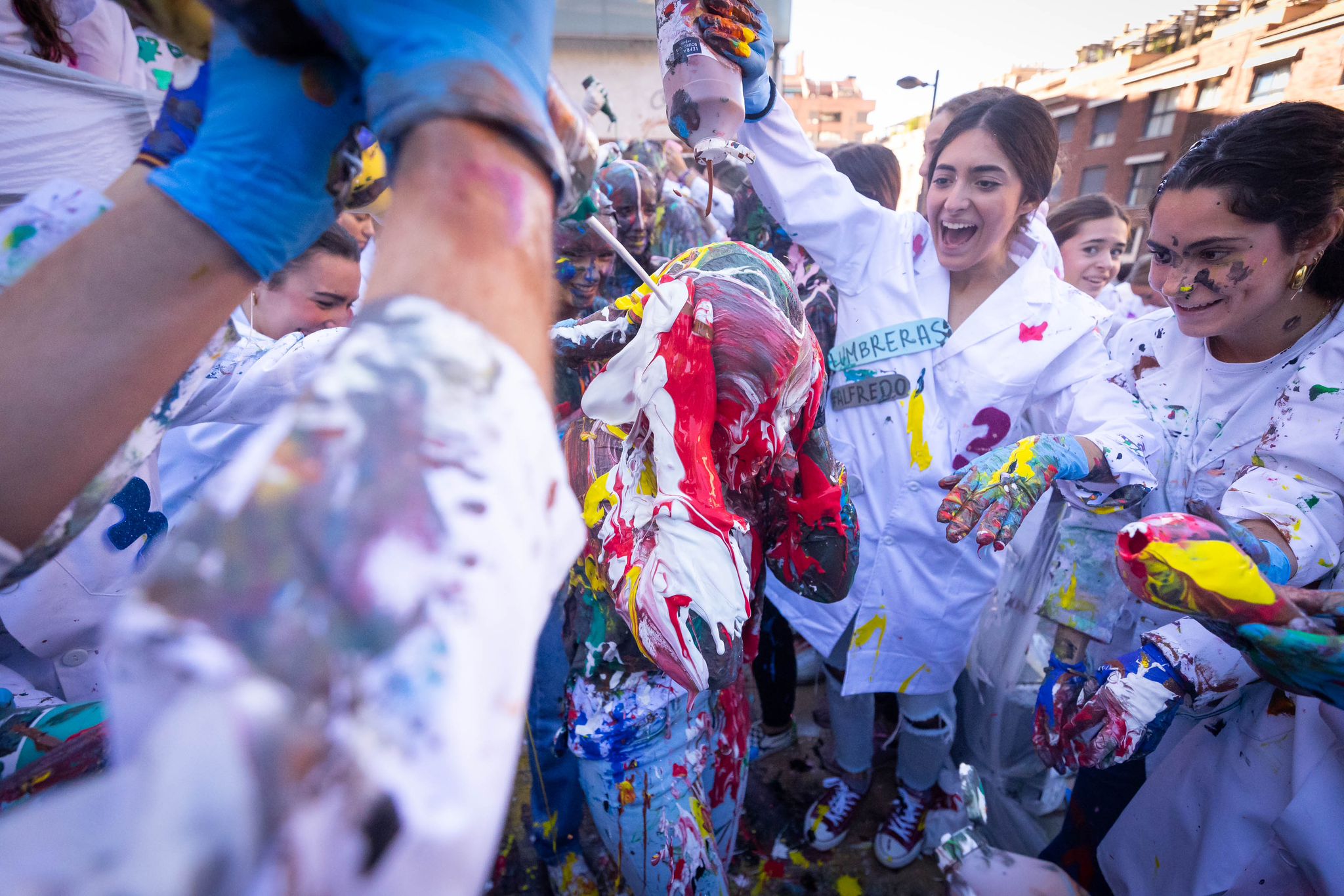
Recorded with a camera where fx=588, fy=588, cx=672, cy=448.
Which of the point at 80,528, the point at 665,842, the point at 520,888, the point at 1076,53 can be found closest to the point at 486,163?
the point at 80,528

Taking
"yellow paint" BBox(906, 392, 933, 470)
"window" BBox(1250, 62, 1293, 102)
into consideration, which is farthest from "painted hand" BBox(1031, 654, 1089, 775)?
"window" BBox(1250, 62, 1293, 102)

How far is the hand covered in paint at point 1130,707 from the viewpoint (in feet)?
5.21

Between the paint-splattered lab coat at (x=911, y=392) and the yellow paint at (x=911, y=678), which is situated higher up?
the paint-splattered lab coat at (x=911, y=392)

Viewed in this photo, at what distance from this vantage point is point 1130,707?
5.24ft

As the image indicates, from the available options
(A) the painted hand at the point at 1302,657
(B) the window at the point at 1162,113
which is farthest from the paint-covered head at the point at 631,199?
(B) the window at the point at 1162,113

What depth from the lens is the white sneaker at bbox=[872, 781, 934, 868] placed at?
8.45 feet

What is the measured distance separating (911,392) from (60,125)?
2838mm

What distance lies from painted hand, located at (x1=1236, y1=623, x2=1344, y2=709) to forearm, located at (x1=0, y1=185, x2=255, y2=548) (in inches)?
78.2

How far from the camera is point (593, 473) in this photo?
56.1 inches

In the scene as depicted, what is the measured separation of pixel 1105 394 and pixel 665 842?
6.95ft

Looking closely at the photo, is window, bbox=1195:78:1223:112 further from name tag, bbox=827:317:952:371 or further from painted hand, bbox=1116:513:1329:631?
painted hand, bbox=1116:513:1329:631

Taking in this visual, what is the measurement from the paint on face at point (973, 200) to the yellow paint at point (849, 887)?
8.89ft

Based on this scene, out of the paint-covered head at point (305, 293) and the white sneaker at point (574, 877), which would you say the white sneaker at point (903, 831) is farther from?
the paint-covered head at point (305, 293)

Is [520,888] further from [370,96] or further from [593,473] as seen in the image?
[370,96]
